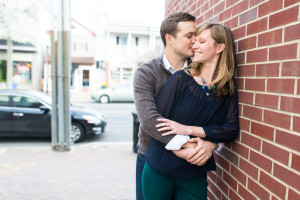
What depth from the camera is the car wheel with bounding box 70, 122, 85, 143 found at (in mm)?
7619

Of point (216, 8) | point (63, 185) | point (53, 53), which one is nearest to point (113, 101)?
point (53, 53)

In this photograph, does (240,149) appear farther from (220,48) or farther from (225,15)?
(225,15)

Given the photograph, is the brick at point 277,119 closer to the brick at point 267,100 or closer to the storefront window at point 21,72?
the brick at point 267,100

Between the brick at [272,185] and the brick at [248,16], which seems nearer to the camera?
the brick at [272,185]

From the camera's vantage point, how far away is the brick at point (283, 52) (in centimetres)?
139

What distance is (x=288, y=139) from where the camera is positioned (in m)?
1.42

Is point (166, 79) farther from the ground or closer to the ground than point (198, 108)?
farther from the ground

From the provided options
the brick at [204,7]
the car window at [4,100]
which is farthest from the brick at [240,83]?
the car window at [4,100]

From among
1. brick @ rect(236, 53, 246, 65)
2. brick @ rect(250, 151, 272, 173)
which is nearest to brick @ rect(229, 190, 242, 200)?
brick @ rect(250, 151, 272, 173)

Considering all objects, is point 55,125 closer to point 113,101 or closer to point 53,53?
point 53,53

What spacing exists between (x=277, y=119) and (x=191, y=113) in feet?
1.73

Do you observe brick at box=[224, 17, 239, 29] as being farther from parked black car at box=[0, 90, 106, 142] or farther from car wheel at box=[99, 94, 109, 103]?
car wheel at box=[99, 94, 109, 103]

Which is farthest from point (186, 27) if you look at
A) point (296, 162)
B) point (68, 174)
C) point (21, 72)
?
point (21, 72)

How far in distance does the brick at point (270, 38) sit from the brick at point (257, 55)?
1.7 inches
